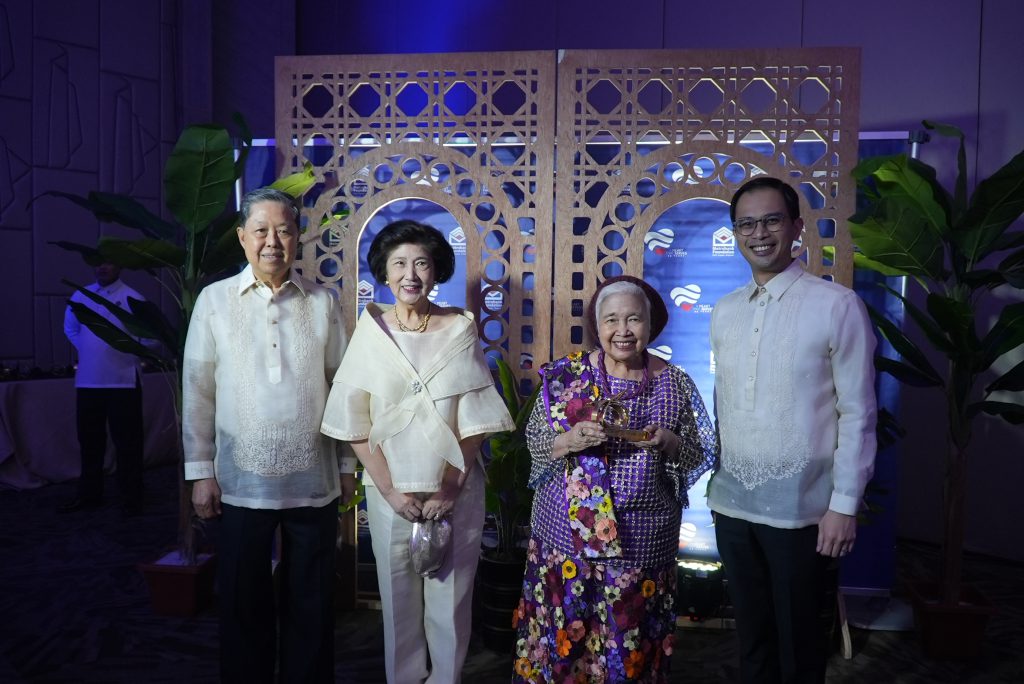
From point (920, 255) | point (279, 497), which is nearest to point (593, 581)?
point (279, 497)

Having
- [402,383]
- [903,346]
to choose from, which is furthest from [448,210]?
[903,346]

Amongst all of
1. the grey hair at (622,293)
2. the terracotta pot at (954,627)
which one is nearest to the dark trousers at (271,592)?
the grey hair at (622,293)

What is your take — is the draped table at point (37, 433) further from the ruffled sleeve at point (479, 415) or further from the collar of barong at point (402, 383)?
the ruffled sleeve at point (479, 415)

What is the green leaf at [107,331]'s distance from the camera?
121 inches

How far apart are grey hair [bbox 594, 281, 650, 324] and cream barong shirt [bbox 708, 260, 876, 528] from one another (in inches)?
11.8

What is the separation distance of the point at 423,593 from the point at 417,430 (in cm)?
52

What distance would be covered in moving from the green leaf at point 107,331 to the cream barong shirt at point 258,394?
118 cm

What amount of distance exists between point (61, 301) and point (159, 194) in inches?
49.1

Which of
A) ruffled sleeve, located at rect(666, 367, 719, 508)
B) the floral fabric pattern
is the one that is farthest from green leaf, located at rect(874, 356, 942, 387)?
the floral fabric pattern

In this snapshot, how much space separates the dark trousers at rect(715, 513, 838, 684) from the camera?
2.01 meters

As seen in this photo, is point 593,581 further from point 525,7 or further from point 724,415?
point 525,7

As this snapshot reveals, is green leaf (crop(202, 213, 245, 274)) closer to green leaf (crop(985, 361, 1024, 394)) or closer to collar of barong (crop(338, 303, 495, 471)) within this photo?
collar of barong (crop(338, 303, 495, 471))

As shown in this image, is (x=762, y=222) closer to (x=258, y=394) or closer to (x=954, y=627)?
(x=258, y=394)

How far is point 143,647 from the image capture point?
3068mm
